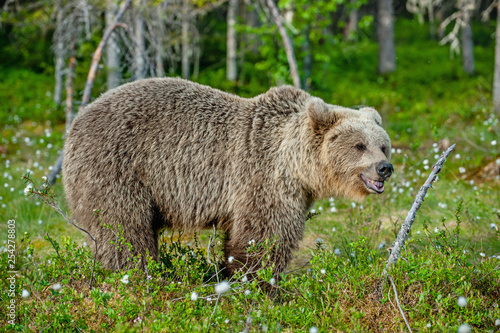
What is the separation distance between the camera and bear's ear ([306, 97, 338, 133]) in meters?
4.03

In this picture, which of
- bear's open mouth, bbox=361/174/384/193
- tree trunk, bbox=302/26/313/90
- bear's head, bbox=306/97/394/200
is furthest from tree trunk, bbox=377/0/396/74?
bear's open mouth, bbox=361/174/384/193

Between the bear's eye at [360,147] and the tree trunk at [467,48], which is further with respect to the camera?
the tree trunk at [467,48]

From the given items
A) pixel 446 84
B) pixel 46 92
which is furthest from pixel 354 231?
pixel 446 84

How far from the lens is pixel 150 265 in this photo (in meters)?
3.37

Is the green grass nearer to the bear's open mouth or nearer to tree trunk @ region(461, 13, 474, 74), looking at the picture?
the bear's open mouth

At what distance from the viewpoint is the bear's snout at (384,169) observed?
376cm

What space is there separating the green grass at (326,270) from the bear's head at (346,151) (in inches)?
19.7

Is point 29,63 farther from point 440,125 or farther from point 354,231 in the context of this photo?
point 354,231

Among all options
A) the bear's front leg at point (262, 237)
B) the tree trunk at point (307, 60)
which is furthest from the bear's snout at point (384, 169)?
the tree trunk at point (307, 60)

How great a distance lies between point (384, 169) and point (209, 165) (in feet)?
4.97

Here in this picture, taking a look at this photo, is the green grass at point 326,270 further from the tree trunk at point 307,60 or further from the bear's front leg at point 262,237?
the tree trunk at point 307,60

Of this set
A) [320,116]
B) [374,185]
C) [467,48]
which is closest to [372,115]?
[320,116]

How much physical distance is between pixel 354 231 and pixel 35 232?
12.9ft

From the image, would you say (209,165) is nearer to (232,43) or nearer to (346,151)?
(346,151)
